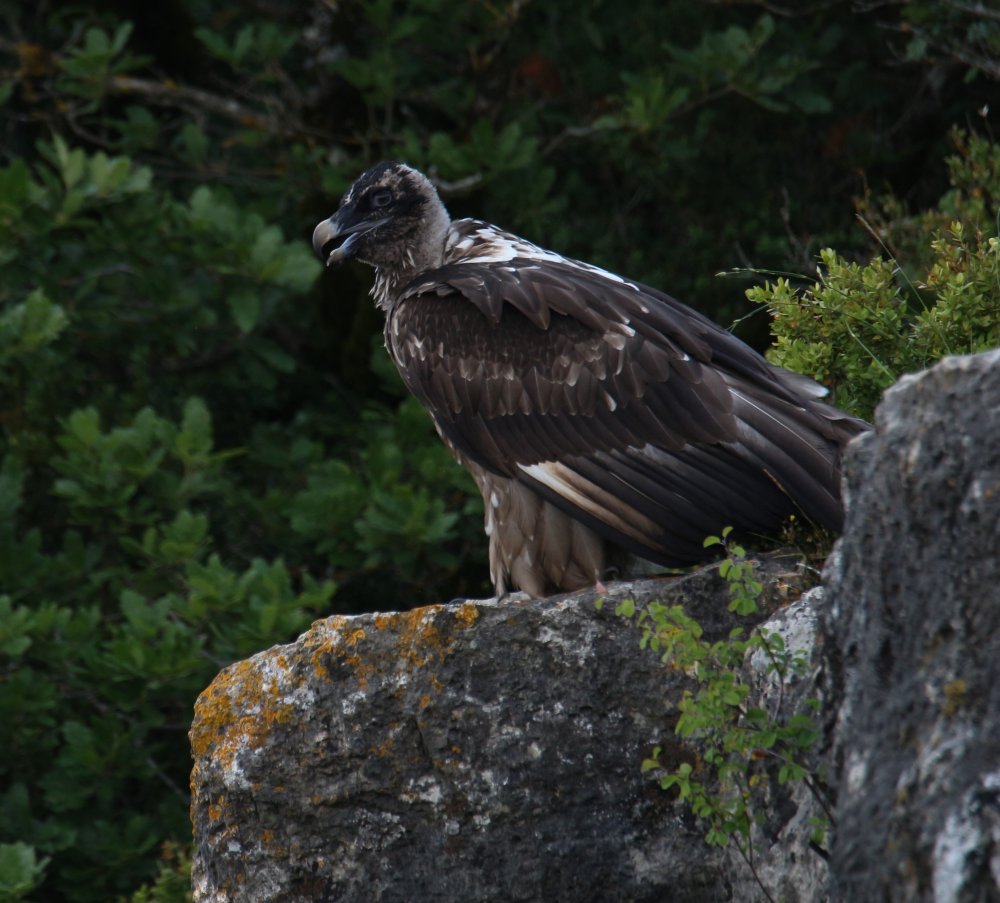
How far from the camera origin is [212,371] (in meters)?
8.35

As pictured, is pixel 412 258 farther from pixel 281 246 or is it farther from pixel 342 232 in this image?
pixel 281 246

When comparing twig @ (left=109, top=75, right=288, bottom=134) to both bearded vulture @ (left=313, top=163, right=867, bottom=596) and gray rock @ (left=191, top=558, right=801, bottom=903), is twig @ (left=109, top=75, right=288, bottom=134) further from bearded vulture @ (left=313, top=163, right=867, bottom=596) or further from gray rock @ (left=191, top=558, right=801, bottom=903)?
gray rock @ (left=191, top=558, right=801, bottom=903)

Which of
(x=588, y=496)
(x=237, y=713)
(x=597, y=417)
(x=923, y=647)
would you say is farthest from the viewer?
(x=597, y=417)

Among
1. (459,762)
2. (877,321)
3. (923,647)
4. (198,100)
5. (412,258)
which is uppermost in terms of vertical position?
(198,100)

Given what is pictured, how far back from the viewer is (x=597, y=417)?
4.65 metres

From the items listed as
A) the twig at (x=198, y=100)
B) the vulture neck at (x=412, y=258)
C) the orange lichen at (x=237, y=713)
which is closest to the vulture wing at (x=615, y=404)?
the vulture neck at (x=412, y=258)

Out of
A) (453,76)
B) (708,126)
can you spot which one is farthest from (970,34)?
(453,76)

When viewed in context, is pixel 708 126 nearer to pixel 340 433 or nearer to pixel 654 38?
pixel 654 38

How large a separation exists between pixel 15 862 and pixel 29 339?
98.6 inches

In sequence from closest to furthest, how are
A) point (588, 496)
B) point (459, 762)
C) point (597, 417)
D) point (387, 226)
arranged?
point (459, 762)
point (588, 496)
point (597, 417)
point (387, 226)

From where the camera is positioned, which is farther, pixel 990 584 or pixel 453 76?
pixel 453 76

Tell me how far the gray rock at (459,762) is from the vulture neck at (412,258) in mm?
1902

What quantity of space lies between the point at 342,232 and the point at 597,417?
1503 millimetres

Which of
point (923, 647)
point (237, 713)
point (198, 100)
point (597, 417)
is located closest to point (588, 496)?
point (597, 417)
